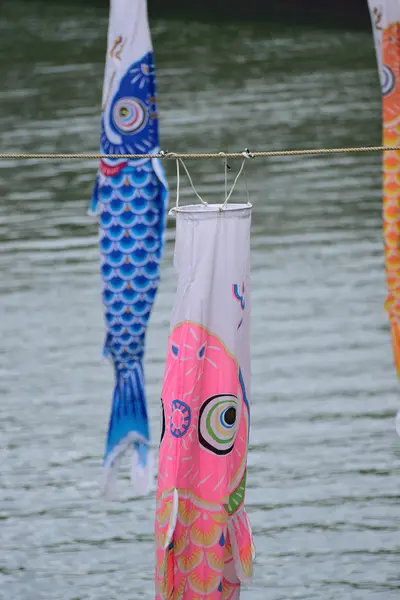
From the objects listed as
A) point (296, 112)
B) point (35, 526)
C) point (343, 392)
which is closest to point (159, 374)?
point (343, 392)

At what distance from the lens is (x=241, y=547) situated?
10.5 feet

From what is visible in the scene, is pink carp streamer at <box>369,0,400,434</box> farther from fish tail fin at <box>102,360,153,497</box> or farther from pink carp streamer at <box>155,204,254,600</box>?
pink carp streamer at <box>155,204,254,600</box>

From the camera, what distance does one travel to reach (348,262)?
7.42 m

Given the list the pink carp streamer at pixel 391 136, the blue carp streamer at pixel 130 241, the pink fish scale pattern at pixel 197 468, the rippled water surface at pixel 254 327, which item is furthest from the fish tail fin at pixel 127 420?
the pink fish scale pattern at pixel 197 468

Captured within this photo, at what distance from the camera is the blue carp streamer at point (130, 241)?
4262 mm

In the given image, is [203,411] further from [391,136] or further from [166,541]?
[391,136]

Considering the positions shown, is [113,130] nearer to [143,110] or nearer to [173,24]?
[143,110]

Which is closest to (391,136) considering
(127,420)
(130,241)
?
(130,241)

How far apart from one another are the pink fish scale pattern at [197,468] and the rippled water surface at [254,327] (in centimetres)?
132

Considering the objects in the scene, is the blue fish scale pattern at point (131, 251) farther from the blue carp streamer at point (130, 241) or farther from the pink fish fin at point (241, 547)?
the pink fish fin at point (241, 547)

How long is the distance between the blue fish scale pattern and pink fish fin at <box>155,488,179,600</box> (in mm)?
1222

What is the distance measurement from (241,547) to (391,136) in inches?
73.4

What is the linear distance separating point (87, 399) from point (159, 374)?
45cm

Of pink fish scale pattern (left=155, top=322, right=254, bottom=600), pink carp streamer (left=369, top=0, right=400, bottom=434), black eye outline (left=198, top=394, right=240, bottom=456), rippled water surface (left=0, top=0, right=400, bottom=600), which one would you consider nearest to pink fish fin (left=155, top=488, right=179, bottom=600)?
pink fish scale pattern (left=155, top=322, right=254, bottom=600)
